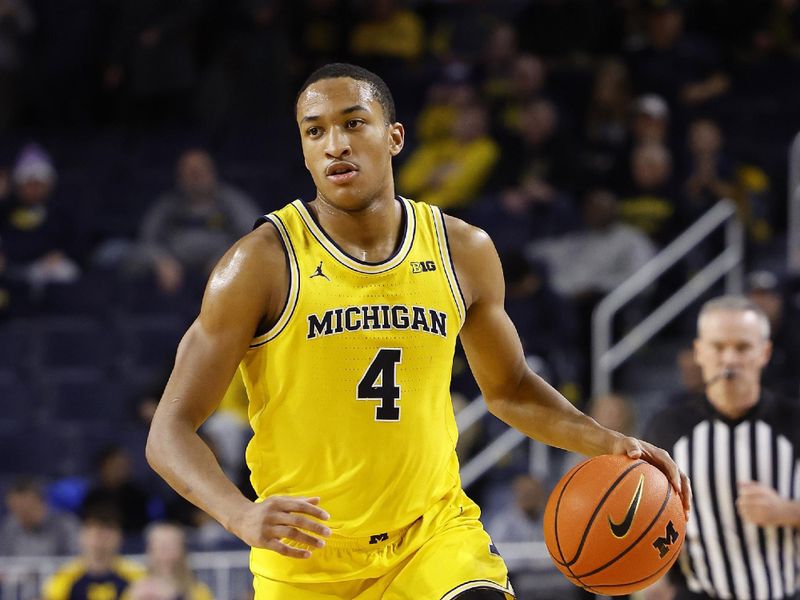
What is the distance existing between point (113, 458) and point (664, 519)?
576 centimetres

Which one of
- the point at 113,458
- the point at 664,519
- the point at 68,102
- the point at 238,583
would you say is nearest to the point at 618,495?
the point at 664,519

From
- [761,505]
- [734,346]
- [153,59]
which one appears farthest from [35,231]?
[761,505]

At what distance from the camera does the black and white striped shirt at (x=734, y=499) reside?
18.5 feet

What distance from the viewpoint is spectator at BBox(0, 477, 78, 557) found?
9.15 meters

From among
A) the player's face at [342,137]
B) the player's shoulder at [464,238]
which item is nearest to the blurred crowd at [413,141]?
the player's shoulder at [464,238]

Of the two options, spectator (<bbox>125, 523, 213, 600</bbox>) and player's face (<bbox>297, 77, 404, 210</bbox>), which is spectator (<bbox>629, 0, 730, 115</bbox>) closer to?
spectator (<bbox>125, 523, 213, 600</bbox>)

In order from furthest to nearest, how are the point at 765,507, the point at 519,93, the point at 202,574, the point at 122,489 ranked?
the point at 519,93 < the point at 122,489 < the point at 202,574 < the point at 765,507

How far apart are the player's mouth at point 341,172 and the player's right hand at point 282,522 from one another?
102 centimetres

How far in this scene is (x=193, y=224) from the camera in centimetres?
1093

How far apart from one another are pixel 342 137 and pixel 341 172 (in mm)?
99

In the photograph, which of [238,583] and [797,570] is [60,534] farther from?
[797,570]

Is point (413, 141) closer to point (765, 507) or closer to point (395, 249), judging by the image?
point (765, 507)

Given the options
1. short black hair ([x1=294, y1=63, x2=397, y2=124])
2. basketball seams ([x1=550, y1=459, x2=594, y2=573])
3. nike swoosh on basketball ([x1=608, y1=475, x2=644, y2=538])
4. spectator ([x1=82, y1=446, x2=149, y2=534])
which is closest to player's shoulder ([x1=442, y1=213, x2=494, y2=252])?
short black hair ([x1=294, y1=63, x2=397, y2=124])

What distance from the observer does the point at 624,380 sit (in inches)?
383
